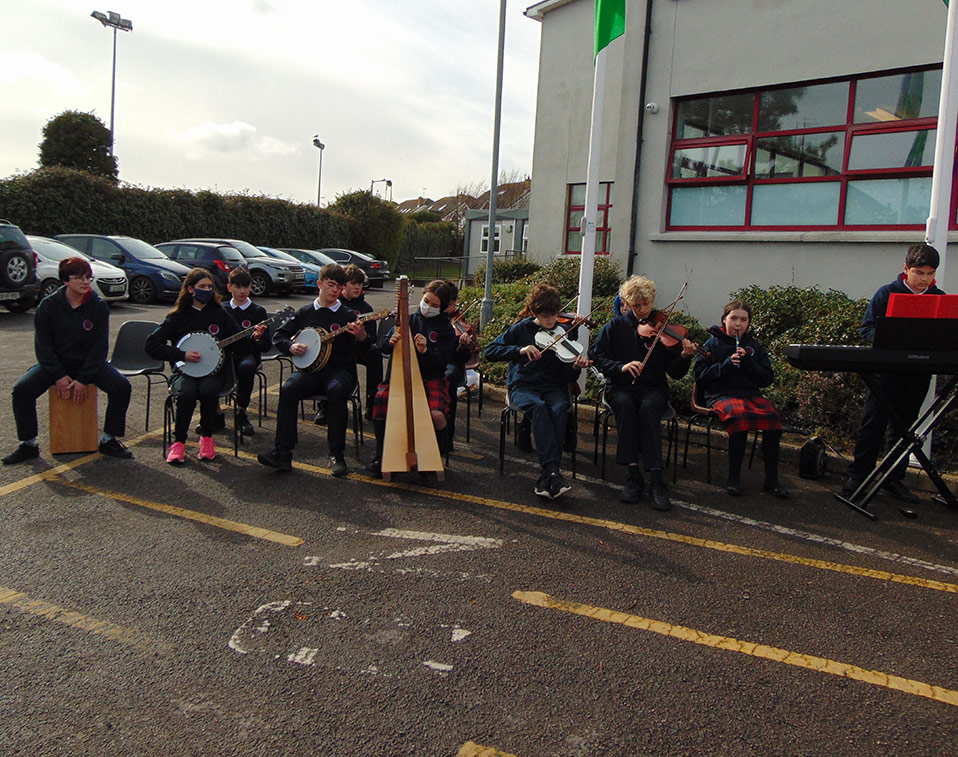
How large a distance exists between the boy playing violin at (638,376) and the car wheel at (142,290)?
15103 mm

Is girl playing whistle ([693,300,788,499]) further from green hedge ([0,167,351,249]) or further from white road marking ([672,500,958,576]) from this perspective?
green hedge ([0,167,351,249])

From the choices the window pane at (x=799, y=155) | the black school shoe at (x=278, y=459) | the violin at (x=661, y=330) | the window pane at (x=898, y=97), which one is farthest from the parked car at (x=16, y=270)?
the window pane at (x=898, y=97)

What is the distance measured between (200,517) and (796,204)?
8.69 meters

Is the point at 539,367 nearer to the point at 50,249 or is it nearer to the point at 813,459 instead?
the point at 813,459

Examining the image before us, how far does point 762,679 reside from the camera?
3.25m

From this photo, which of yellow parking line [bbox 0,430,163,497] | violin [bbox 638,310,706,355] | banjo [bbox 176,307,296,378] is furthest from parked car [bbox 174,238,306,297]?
violin [bbox 638,310,706,355]

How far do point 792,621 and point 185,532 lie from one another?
348 cm

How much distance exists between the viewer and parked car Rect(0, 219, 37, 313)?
46.1 feet

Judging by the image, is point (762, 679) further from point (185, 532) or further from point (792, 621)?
point (185, 532)

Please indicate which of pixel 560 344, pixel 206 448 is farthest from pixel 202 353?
pixel 560 344

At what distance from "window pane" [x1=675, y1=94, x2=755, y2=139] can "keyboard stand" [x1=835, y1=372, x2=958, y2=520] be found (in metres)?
6.45

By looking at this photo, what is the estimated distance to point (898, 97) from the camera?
949cm

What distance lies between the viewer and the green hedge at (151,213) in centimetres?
2277

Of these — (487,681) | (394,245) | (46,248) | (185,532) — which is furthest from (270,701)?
(394,245)
